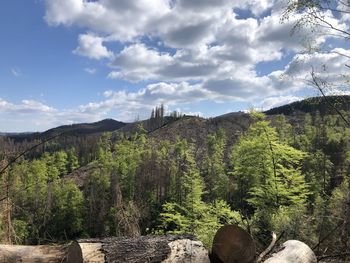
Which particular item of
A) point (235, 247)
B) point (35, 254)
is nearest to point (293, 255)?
point (235, 247)

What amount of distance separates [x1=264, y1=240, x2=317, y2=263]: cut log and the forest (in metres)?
0.84

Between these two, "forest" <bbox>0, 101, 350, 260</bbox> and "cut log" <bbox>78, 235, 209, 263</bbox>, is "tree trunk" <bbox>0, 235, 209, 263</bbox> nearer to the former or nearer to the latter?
"cut log" <bbox>78, 235, 209, 263</bbox>

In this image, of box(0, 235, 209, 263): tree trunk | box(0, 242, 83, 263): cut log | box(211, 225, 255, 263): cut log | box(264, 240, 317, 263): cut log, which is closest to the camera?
box(0, 235, 209, 263): tree trunk

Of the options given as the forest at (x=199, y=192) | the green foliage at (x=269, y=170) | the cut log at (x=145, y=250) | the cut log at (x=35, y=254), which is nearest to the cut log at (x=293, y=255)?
the forest at (x=199, y=192)

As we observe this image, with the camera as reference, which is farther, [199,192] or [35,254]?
[199,192]

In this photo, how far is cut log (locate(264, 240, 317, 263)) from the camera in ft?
23.9

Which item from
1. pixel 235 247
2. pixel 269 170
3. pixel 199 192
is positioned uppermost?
pixel 269 170

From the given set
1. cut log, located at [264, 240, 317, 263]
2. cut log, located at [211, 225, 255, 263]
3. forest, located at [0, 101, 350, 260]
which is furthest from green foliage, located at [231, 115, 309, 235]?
cut log, located at [211, 225, 255, 263]

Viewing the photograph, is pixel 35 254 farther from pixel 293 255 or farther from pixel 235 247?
pixel 293 255

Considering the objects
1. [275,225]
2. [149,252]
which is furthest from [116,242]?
[275,225]

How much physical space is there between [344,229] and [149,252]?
4.48 meters

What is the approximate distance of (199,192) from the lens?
4241 centimetres

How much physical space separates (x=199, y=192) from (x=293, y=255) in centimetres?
3515

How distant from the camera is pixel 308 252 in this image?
25.5ft
